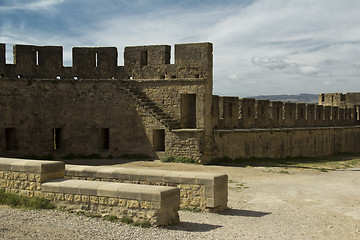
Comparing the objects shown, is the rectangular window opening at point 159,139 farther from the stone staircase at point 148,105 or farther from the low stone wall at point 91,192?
the low stone wall at point 91,192

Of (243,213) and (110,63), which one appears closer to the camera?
(243,213)

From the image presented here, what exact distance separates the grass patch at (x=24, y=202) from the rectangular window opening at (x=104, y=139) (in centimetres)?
1074

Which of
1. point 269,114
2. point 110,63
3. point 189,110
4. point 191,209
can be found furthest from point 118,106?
point 191,209

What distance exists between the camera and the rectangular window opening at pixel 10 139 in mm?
20266

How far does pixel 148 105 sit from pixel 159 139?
5.81 ft

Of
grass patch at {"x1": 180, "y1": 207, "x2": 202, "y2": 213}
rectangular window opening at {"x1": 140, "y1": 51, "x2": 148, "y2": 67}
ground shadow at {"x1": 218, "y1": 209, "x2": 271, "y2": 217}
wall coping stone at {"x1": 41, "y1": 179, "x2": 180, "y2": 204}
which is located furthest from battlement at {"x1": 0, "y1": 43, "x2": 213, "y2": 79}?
wall coping stone at {"x1": 41, "y1": 179, "x2": 180, "y2": 204}

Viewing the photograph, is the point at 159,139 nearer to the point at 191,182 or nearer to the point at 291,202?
the point at 291,202

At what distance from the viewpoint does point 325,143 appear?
30.2m

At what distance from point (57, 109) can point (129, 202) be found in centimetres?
1353

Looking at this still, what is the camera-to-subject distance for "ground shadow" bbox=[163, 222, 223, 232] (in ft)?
28.1

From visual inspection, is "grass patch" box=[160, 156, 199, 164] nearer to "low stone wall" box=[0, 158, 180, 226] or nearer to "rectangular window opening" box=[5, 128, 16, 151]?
"rectangular window opening" box=[5, 128, 16, 151]

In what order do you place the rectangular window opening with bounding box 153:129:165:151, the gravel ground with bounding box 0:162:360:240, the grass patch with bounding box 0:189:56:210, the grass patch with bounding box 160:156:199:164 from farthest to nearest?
the rectangular window opening with bounding box 153:129:165:151 < the grass patch with bounding box 160:156:199:164 < the grass patch with bounding box 0:189:56:210 < the gravel ground with bounding box 0:162:360:240

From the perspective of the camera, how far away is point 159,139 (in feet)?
68.8

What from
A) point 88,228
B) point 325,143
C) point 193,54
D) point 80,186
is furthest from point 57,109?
point 325,143
